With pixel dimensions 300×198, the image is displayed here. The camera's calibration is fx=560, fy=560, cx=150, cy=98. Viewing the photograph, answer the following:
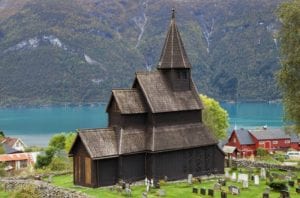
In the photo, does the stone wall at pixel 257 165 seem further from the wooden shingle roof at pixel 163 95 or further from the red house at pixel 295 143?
the red house at pixel 295 143

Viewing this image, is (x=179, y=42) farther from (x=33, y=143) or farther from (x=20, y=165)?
(x=33, y=143)

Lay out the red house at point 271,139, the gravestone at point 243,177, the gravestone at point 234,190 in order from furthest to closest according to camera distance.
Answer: the red house at point 271,139 < the gravestone at point 243,177 < the gravestone at point 234,190

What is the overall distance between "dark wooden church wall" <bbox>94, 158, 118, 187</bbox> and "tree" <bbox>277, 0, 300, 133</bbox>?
1211cm

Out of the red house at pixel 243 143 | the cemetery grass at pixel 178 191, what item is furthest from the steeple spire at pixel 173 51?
the red house at pixel 243 143

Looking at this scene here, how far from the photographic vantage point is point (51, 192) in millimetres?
31891

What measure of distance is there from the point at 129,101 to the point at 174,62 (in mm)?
4954

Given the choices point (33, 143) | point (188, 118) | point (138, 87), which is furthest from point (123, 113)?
point (33, 143)

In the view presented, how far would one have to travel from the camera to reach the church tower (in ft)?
134

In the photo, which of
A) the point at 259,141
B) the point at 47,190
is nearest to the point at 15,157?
the point at 259,141

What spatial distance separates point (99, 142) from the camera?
3681 centimetres

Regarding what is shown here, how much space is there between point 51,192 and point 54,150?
108ft

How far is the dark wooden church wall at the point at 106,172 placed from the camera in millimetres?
36406

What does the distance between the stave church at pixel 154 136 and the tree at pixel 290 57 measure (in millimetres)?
6635

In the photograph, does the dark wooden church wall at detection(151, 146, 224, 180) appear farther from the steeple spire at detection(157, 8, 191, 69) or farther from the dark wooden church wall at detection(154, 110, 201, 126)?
the steeple spire at detection(157, 8, 191, 69)
